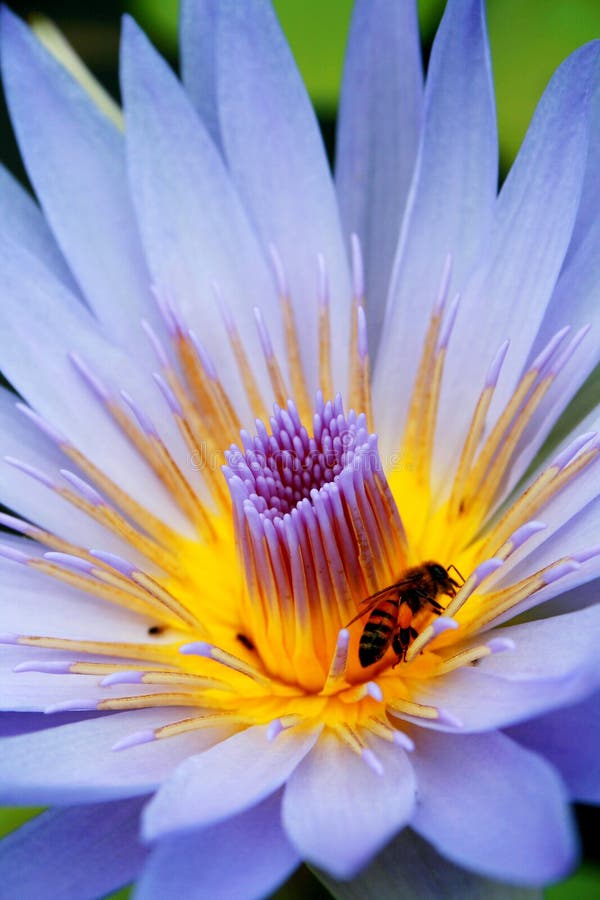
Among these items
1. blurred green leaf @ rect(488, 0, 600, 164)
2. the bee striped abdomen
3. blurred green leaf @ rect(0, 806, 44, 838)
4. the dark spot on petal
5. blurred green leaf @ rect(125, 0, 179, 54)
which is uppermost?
blurred green leaf @ rect(125, 0, 179, 54)

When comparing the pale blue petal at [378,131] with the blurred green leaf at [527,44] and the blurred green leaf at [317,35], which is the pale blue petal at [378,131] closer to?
the blurred green leaf at [527,44]

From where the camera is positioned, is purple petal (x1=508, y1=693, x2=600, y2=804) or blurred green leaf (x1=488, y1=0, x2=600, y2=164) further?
blurred green leaf (x1=488, y1=0, x2=600, y2=164)

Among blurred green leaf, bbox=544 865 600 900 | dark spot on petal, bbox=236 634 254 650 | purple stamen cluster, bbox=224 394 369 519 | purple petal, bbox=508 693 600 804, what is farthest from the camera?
blurred green leaf, bbox=544 865 600 900

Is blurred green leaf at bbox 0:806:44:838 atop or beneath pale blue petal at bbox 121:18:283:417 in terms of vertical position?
beneath

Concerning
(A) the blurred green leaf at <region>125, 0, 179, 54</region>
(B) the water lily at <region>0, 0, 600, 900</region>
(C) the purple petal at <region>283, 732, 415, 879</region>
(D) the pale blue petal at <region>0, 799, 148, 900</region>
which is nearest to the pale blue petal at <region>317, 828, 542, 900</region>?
(B) the water lily at <region>0, 0, 600, 900</region>

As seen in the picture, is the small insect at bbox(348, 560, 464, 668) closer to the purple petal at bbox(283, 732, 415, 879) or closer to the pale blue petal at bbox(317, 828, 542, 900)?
the purple petal at bbox(283, 732, 415, 879)

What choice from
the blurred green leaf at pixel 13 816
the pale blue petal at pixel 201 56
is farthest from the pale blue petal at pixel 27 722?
the pale blue petal at pixel 201 56

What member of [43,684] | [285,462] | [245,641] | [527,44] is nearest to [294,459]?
[285,462]

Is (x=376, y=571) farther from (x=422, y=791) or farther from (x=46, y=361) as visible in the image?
(x=46, y=361)
